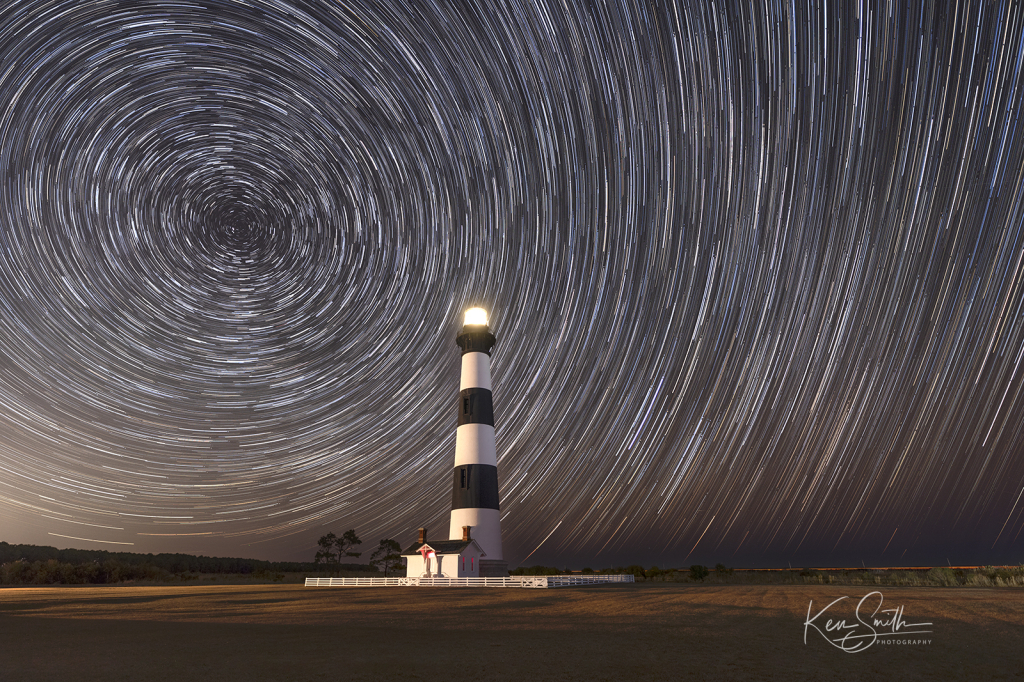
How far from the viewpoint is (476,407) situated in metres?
42.7

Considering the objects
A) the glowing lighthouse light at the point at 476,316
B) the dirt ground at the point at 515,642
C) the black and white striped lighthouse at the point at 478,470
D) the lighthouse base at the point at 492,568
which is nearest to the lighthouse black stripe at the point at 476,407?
the black and white striped lighthouse at the point at 478,470

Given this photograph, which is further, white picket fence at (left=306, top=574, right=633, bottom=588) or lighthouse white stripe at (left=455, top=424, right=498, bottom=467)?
lighthouse white stripe at (left=455, top=424, right=498, bottom=467)

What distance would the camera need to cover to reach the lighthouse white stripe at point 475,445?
41188 millimetres

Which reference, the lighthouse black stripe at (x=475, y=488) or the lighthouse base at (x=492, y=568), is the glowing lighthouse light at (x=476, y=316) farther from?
the lighthouse base at (x=492, y=568)

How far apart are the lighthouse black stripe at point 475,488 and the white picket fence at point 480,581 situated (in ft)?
17.6

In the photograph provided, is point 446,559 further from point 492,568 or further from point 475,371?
point 475,371

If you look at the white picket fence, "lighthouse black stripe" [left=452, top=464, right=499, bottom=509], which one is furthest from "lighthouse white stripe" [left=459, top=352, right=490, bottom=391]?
the white picket fence

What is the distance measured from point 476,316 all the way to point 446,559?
18.8 metres

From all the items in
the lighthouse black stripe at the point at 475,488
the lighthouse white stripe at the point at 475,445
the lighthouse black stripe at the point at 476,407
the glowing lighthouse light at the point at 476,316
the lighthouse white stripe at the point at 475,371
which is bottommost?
the lighthouse black stripe at the point at 475,488

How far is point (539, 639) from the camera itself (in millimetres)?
12969

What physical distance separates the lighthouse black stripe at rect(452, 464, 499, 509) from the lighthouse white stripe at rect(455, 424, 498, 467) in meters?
0.42

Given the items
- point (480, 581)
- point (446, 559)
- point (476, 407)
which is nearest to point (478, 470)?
point (476, 407)

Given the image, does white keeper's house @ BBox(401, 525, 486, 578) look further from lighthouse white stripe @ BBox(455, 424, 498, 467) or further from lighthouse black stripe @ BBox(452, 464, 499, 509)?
lighthouse white stripe @ BBox(455, 424, 498, 467)

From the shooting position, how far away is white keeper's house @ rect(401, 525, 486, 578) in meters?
37.5
